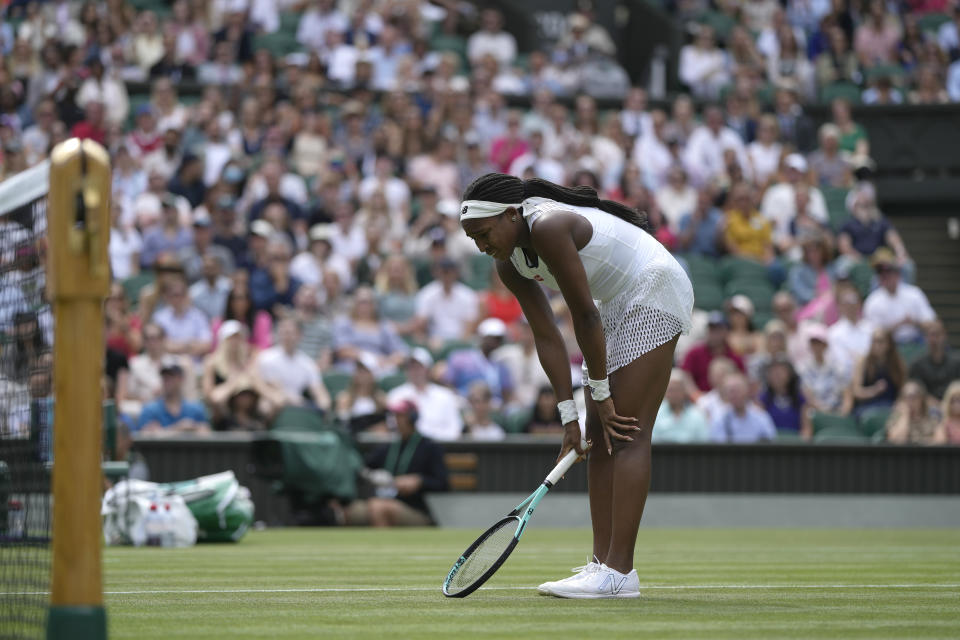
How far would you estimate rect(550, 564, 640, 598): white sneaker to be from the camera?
6.02 meters

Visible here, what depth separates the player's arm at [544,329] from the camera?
20.8ft

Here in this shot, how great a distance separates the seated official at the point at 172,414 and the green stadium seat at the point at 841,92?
12.6 m

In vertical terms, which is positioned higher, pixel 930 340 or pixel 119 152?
pixel 119 152

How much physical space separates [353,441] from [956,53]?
14120 millimetres

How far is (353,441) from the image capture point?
555 inches

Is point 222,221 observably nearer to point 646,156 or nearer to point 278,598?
point 646,156

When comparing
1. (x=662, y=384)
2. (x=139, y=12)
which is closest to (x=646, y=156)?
(x=139, y=12)

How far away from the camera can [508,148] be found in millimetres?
18938

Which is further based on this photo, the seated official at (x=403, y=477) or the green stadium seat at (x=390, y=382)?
the green stadium seat at (x=390, y=382)

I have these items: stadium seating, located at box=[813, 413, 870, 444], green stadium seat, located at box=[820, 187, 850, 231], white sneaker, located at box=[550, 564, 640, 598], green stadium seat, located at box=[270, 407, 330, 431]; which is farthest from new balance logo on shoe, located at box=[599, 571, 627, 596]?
green stadium seat, located at box=[820, 187, 850, 231]

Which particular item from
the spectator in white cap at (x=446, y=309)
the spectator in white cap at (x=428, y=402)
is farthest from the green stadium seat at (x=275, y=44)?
the spectator in white cap at (x=428, y=402)

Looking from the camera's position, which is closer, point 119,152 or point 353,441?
point 353,441

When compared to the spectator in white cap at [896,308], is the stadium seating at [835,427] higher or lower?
lower

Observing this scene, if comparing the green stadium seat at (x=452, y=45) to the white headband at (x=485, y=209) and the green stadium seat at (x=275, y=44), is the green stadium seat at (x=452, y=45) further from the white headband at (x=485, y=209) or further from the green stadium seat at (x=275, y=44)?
the white headband at (x=485, y=209)
